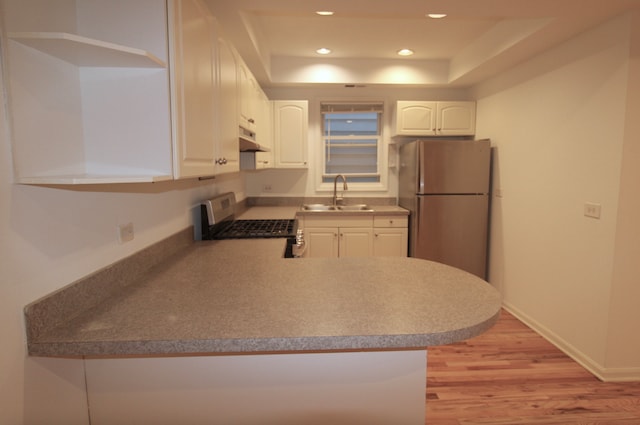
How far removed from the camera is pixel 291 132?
4.01 meters

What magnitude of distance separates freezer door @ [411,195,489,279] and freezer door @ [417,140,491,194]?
0.11 m

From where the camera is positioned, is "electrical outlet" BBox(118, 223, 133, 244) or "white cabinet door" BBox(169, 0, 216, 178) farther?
"electrical outlet" BBox(118, 223, 133, 244)

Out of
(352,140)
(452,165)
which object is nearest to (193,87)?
(452,165)

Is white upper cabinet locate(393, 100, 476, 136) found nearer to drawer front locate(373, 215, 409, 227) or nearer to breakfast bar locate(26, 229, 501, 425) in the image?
drawer front locate(373, 215, 409, 227)

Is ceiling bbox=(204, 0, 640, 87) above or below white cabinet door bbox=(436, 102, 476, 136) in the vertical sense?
above

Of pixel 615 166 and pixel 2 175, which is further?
pixel 615 166

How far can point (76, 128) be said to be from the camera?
1.17 metres

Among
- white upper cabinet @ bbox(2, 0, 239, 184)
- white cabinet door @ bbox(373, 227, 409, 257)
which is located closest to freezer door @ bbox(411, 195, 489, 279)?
white cabinet door @ bbox(373, 227, 409, 257)

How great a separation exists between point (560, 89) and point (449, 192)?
1289mm

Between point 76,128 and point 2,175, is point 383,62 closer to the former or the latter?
point 76,128

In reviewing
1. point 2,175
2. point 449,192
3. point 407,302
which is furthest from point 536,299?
point 2,175

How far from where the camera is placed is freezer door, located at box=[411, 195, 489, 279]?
3.61 m

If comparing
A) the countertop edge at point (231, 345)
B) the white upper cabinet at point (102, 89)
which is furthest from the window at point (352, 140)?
the countertop edge at point (231, 345)

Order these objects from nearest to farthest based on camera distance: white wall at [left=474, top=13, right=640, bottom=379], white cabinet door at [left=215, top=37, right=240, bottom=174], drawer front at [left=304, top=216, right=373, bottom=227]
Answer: white cabinet door at [left=215, top=37, right=240, bottom=174]
white wall at [left=474, top=13, right=640, bottom=379]
drawer front at [left=304, top=216, right=373, bottom=227]
